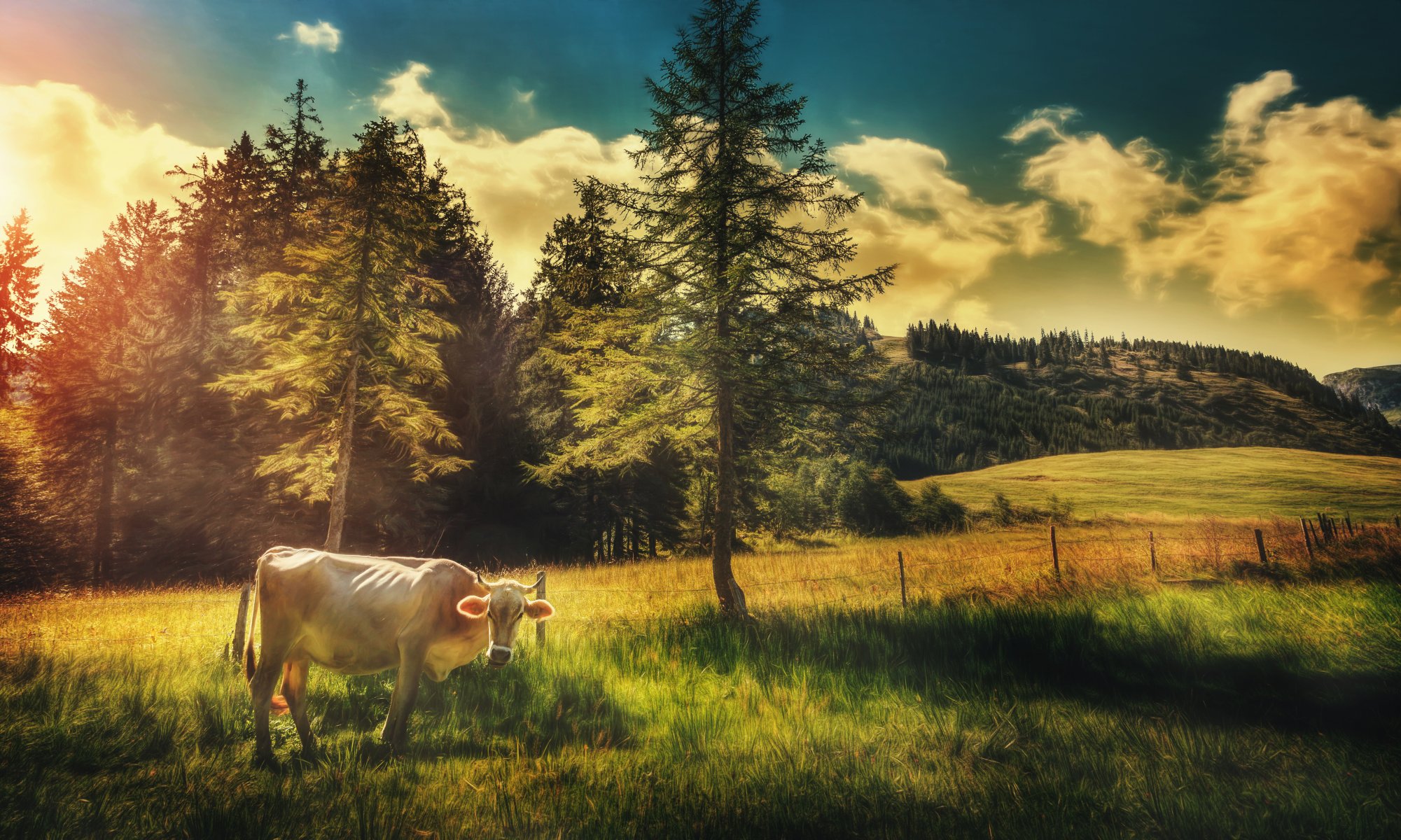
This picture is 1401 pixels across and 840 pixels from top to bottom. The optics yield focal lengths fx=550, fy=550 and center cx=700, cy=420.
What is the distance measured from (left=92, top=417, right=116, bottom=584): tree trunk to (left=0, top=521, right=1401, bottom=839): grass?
647 inches

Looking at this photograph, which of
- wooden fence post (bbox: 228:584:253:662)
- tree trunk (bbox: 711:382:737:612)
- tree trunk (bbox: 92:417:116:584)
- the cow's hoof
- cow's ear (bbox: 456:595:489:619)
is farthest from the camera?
tree trunk (bbox: 92:417:116:584)

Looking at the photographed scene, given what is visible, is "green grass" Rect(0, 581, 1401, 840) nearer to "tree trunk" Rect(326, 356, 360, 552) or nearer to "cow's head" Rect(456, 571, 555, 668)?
"cow's head" Rect(456, 571, 555, 668)

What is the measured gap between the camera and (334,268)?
13.6m

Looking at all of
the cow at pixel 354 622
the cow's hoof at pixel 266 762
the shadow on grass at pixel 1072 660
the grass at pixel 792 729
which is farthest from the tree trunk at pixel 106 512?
the shadow on grass at pixel 1072 660

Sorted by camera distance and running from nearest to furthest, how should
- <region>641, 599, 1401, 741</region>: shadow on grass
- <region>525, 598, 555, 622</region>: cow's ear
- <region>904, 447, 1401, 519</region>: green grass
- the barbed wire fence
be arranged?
<region>525, 598, 555, 622</region>: cow's ear → <region>641, 599, 1401, 741</region>: shadow on grass → the barbed wire fence → <region>904, 447, 1401, 519</region>: green grass

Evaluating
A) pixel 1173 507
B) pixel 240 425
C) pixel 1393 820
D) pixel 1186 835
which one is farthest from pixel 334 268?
pixel 1173 507

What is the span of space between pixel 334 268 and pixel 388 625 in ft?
38.7

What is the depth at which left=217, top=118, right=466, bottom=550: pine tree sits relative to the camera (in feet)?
44.2

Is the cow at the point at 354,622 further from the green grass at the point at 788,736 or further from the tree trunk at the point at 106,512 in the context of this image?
the tree trunk at the point at 106,512

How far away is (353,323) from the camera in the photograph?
13.6 metres

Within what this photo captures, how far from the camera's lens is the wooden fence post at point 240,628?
7438 millimetres

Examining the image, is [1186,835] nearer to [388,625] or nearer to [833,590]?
[388,625]

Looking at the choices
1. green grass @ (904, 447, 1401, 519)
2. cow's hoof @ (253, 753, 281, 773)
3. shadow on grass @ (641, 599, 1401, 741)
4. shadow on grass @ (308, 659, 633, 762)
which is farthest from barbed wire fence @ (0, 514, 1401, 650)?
green grass @ (904, 447, 1401, 519)

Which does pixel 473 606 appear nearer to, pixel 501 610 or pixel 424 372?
pixel 501 610
